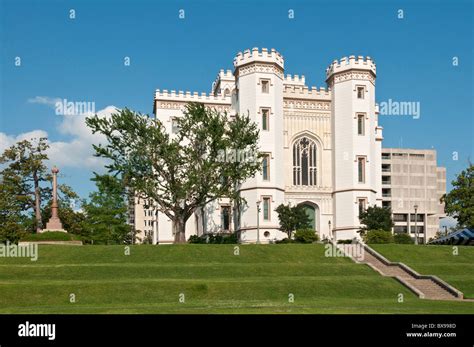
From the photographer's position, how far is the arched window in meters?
54.4

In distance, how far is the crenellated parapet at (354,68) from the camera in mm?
52844

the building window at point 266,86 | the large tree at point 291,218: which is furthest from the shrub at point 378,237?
the building window at point 266,86

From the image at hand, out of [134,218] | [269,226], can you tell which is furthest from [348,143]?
[134,218]

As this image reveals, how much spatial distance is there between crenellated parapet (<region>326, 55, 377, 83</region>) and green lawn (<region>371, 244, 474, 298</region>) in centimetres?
1895

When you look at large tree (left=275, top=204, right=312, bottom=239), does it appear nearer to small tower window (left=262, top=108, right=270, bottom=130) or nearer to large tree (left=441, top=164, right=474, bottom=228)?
small tower window (left=262, top=108, right=270, bottom=130)

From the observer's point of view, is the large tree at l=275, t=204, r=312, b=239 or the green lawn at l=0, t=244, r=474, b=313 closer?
the green lawn at l=0, t=244, r=474, b=313

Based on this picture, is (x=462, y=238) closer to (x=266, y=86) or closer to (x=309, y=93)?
(x=309, y=93)

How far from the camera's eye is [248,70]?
2048 inches

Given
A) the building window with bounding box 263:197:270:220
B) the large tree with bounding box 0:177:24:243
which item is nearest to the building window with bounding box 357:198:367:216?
the building window with bounding box 263:197:270:220

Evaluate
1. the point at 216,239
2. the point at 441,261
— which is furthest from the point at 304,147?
the point at 441,261

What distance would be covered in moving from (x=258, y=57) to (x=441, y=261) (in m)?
24.9

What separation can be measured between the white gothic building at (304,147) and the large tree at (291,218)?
1.60m
